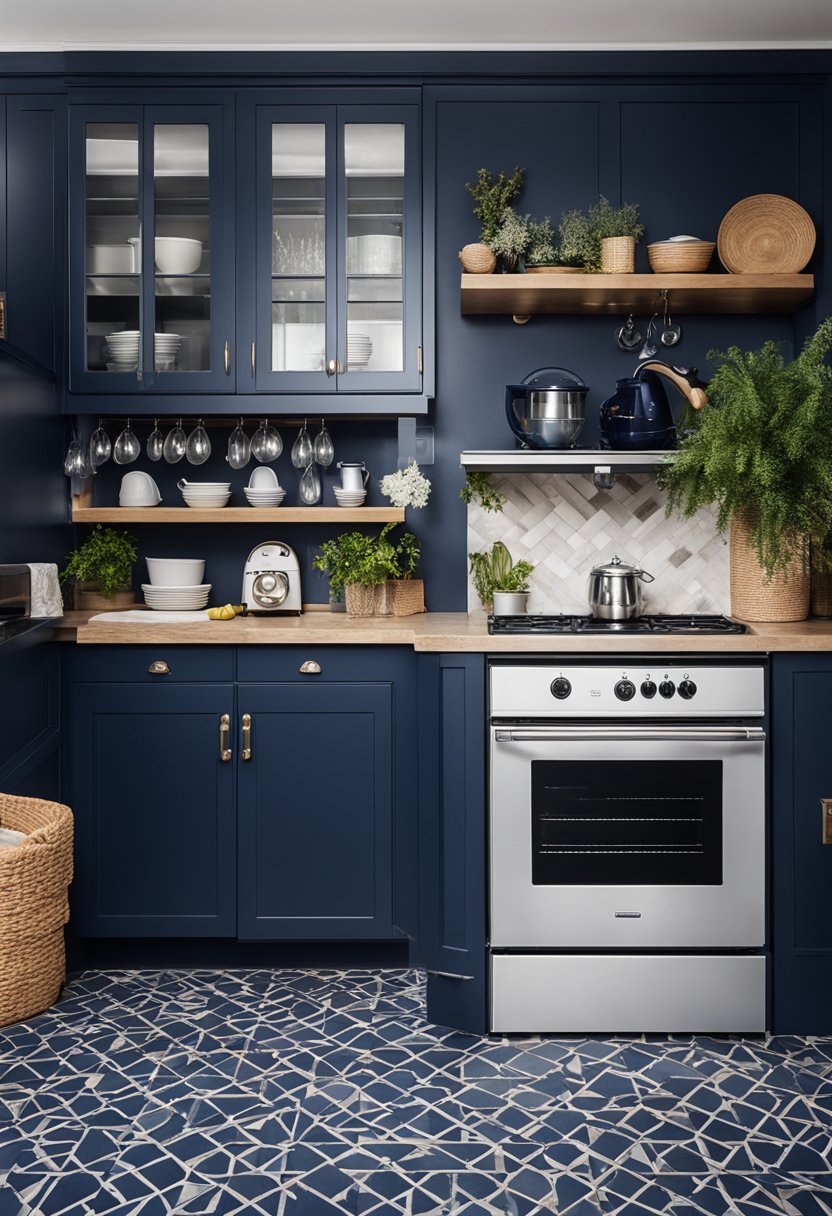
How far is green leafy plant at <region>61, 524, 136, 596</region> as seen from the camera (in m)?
3.40

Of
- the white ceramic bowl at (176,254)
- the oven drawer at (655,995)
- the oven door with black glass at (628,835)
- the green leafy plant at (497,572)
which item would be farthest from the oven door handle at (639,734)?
the white ceramic bowl at (176,254)

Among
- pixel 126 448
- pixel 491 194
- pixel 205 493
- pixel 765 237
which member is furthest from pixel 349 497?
pixel 765 237

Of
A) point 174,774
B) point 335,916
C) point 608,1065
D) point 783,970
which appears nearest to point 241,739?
point 174,774

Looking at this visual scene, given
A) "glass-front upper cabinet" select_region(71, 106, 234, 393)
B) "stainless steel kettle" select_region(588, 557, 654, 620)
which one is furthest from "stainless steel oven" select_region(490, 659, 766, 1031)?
"glass-front upper cabinet" select_region(71, 106, 234, 393)

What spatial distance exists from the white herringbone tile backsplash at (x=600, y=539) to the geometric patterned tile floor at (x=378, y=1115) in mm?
1371

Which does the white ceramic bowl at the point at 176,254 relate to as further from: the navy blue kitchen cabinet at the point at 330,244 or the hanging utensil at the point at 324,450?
the hanging utensil at the point at 324,450

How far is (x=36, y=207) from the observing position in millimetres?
3342

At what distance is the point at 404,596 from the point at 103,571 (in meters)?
0.97

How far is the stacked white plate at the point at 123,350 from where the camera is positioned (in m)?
3.29

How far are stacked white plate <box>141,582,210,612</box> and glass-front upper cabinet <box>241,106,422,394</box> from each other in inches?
27.8

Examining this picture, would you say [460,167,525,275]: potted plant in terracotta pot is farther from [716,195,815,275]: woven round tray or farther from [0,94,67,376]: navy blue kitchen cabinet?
[0,94,67,376]: navy blue kitchen cabinet

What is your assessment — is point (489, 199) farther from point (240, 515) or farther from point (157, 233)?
point (240, 515)

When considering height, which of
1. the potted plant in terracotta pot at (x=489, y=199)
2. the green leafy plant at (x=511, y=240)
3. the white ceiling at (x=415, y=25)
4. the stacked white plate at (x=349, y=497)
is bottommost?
the stacked white plate at (x=349, y=497)

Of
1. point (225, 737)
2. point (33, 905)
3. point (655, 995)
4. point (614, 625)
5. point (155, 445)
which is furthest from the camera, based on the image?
point (155, 445)
